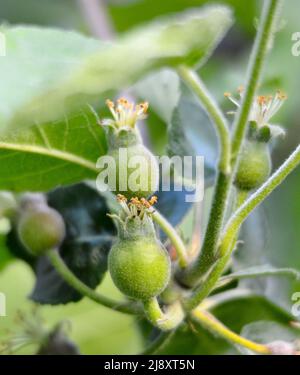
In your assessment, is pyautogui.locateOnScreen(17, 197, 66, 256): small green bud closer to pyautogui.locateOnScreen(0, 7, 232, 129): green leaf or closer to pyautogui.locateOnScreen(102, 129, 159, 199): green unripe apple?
pyautogui.locateOnScreen(102, 129, 159, 199): green unripe apple

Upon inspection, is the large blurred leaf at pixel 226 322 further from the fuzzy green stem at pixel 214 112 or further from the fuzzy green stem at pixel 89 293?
the fuzzy green stem at pixel 214 112

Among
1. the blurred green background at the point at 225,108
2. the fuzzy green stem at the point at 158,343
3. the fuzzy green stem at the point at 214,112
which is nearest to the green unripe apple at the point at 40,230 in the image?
the fuzzy green stem at the point at 158,343

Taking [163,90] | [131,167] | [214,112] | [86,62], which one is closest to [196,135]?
[163,90]

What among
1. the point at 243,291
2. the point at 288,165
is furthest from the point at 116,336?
the point at 288,165

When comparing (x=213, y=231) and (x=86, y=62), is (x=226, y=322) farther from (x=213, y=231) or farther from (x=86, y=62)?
(x=86, y=62)

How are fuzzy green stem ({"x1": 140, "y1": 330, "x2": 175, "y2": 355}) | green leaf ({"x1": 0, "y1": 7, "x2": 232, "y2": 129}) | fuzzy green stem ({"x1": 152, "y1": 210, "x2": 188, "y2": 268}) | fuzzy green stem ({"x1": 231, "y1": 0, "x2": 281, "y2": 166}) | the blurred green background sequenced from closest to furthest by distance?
green leaf ({"x1": 0, "y1": 7, "x2": 232, "y2": 129}), fuzzy green stem ({"x1": 231, "y1": 0, "x2": 281, "y2": 166}), fuzzy green stem ({"x1": 152, "y1": 210, "x2": 188, "y2": 268}), fuzzy green stem ({"x1": 140, "y1": 330, "x2": 175, "y2": 355}), the blurred green background

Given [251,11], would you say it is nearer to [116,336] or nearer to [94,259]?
[116,336]

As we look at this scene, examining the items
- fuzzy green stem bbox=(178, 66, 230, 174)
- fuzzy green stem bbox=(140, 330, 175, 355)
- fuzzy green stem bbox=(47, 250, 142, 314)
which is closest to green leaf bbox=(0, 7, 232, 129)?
fuzzy green stem bbox=(178, 66, 230, 174)
